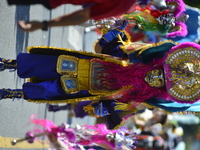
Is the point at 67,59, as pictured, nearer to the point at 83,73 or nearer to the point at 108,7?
the point at 83,73

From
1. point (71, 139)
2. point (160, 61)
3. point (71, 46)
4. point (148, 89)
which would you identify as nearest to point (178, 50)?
point (160, 61)

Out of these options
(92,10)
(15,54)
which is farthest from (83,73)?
(15,54)

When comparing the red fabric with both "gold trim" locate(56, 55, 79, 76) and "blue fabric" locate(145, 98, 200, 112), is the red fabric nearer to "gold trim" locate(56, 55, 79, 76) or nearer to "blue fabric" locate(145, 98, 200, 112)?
"gold trim" locate(56, 55, 79, 76)

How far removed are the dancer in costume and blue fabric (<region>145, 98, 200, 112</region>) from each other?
49.0 inches

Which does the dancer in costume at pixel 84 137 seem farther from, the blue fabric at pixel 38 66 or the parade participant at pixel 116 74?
the blue fabric at pixel 38 66

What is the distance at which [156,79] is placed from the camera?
2590mm

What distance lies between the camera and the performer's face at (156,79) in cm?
258

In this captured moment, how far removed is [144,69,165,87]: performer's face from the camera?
102 inches

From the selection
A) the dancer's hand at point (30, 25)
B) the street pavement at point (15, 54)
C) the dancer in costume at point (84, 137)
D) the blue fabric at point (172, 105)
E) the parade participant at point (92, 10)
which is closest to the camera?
the parade participant at point (92, 10)

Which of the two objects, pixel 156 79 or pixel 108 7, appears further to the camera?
pixel 156 79

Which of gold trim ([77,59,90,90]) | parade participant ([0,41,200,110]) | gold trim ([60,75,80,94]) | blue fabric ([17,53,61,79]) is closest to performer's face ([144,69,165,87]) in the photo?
parade participant ([0,41,200,110])

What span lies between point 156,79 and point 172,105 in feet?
Answer: 1.17

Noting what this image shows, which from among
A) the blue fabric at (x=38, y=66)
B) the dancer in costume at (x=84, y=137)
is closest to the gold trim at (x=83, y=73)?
the blue fabric at (x=38, y=66)

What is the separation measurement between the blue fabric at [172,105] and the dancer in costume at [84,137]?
1.25 m
